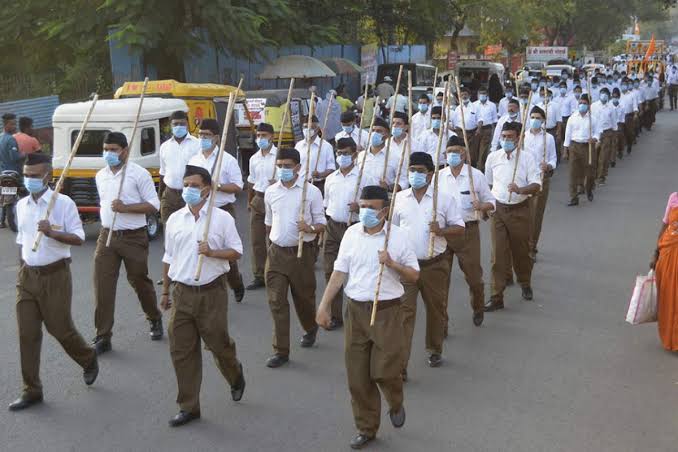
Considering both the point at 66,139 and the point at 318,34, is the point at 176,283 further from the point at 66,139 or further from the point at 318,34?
the point at 318,34

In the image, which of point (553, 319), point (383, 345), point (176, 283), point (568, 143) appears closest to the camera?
point (383, 345)

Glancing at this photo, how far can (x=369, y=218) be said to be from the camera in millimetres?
6086

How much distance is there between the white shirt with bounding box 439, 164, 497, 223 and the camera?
28.9 ft

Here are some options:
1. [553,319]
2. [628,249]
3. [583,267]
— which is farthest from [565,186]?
[553,319]

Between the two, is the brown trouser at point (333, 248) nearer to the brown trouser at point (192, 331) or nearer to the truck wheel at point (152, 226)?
the brown trouser at point (192, 331)

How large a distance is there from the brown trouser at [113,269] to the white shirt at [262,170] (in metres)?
2.35

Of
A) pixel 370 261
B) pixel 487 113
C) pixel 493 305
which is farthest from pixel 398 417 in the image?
pixel 487 113

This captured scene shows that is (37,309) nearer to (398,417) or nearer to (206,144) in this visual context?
(398,417)

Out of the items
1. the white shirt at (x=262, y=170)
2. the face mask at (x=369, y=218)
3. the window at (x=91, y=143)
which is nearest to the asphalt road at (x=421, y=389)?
the white shirt at (x=262, y=170)

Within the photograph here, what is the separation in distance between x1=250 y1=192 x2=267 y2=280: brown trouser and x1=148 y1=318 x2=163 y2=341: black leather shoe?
200cm

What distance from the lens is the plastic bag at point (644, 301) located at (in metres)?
8.27

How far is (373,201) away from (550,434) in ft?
6.71

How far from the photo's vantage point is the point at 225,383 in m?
7.40

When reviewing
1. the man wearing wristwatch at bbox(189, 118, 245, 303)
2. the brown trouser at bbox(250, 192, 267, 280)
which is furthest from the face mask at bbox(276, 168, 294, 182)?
the brown trouser at bbox(250, 192, 267, 280)
